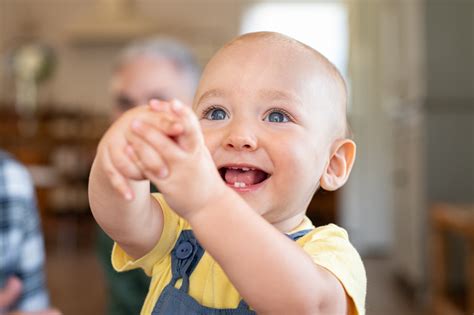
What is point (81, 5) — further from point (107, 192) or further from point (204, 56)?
point (107, 192)

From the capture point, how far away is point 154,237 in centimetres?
46

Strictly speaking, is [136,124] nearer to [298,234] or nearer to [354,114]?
[298,234]

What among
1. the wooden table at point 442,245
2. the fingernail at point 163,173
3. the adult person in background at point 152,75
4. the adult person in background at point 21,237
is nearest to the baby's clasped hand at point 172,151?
the fingernail at point 163,173

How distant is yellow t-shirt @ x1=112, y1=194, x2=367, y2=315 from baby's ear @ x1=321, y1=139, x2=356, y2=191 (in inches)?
1.4

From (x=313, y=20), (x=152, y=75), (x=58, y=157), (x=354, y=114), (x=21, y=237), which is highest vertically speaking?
(x=152, y=75)

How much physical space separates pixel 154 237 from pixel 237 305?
70 millimetres

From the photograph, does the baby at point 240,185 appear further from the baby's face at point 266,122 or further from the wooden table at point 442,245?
the wooden table at point 442,245

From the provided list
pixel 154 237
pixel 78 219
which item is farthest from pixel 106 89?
pixel 154 237

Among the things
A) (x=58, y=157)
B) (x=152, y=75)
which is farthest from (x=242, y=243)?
(x=58, y=157)

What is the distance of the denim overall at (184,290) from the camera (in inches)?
17.0

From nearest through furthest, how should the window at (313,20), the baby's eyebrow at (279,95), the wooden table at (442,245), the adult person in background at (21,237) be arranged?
the baby's eyebrow at (279,95)
the adult person in background at (21,237)
the wooden table at (442,245)
the window at (313,20)

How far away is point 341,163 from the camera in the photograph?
0.49m

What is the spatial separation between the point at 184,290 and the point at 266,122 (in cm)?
12

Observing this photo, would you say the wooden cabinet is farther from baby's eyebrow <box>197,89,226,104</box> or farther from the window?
baby's eyebrow <box>197,89,226,104</box>
